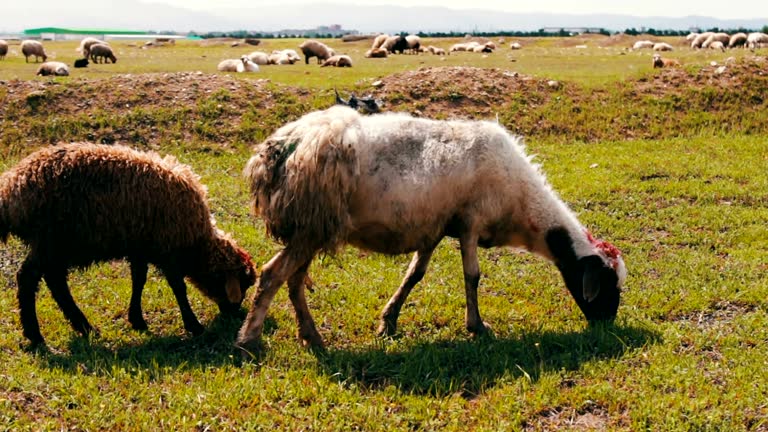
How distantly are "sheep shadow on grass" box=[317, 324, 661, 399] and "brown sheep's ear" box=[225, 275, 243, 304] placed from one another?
148 cm

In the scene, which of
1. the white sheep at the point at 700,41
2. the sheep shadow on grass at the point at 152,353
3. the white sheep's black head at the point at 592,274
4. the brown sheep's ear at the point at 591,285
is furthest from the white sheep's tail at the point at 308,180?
the white sheep at the point at 700,41

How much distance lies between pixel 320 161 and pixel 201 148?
9.62 meters

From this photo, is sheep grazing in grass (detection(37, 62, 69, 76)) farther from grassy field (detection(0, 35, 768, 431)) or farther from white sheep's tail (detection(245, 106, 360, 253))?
white sheep's tail (detection(245, 106, 360, 253))

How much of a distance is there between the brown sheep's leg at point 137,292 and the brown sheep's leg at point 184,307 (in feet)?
0.77

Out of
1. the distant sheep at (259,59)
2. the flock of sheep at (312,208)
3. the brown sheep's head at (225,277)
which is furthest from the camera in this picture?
the distant sheep at (259,59)

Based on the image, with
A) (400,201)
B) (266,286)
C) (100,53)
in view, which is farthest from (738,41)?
(266,286)

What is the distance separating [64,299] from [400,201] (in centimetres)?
309

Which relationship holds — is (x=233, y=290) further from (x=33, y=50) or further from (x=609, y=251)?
(x=33, y=50)

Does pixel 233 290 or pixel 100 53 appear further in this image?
pixel 100 53

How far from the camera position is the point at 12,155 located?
14.8 metres

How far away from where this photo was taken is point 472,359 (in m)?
6.25

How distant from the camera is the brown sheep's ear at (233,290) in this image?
294 inches

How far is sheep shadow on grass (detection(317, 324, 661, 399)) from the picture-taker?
5.83 m

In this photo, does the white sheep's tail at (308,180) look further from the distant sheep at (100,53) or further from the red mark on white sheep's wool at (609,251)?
the distant sheep at (100,53)
